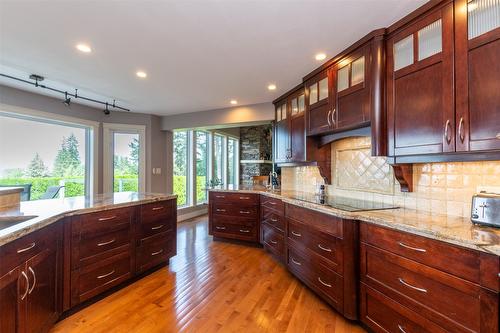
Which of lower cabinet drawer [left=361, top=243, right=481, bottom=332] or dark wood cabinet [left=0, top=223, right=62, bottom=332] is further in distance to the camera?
dark wood cabinet [left=0, top=223, right=62, bottom=332]

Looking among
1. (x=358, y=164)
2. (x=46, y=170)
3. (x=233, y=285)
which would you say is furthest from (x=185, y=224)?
(x=358, y=164)

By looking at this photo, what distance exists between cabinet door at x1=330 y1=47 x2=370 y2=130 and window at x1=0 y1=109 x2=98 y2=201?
4252 mm

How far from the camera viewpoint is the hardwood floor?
5.96ft

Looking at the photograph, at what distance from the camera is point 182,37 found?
2020mm

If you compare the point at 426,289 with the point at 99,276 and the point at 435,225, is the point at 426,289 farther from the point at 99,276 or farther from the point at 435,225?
the point at 99,276

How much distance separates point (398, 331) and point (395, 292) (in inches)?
9.3

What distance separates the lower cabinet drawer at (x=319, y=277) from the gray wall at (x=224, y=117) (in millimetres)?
2348

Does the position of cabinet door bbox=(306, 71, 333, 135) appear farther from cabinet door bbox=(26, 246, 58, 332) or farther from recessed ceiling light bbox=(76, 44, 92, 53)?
cabinet door bbox=(26, 246, 58, 332)

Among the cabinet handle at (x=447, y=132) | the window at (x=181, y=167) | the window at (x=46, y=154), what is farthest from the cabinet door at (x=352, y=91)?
the window at (x=46, y=154)

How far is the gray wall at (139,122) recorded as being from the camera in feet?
11.5

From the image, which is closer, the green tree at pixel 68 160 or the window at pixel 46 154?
the window at pixel 46 154

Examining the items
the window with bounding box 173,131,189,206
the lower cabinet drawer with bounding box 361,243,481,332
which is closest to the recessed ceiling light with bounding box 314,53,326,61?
the lower cabinet drawer with bounding box 361,243,481,332

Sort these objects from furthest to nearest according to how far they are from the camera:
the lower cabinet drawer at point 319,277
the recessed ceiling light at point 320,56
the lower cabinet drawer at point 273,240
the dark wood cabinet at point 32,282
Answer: the lower cabinet drawer at point 273,240 → the recessed ceiling light at point 320,56 → the lower cabinet drawer at point 319,277 → the dark wood cabinet at point 32,282

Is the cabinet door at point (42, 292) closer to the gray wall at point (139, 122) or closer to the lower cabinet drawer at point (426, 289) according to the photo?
the lower cabinet drawer at point (426, 289)
